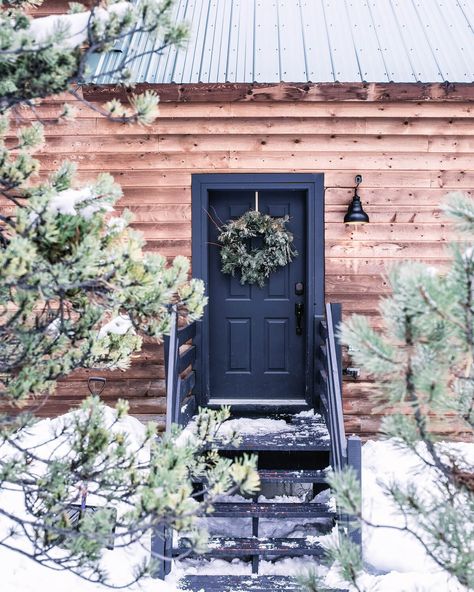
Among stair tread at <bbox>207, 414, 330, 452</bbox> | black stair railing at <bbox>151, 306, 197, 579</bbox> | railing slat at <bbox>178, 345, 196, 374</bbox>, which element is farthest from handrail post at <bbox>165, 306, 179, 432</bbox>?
stair tread at <bbox>207, 414, 330, 452</bbox>

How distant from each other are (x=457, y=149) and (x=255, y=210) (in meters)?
1.94

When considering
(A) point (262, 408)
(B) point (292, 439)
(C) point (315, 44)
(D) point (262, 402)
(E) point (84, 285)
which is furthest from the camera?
(D) point (262, 402)

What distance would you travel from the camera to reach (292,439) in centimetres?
447

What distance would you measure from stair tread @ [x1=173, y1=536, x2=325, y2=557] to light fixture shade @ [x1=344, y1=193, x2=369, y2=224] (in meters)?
2.71

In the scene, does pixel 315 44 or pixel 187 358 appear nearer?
pixel 187 358

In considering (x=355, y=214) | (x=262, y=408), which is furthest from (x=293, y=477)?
(x=355, y=214)

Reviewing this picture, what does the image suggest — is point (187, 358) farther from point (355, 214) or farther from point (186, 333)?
point (355, 214)

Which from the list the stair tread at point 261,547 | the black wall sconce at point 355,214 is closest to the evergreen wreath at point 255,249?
the black wall sconce at point 355,214

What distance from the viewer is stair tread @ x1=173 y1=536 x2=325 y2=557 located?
3.68 metres

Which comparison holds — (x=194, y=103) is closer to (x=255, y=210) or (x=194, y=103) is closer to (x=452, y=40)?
(x=255, y=210)

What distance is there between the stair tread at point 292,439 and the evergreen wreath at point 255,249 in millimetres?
1450

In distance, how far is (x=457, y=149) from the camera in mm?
5262

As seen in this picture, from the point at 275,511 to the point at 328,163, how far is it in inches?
122

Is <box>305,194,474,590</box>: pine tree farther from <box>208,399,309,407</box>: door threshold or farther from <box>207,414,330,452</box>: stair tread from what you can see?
<box>208,399,309,407</box>: door threshold
